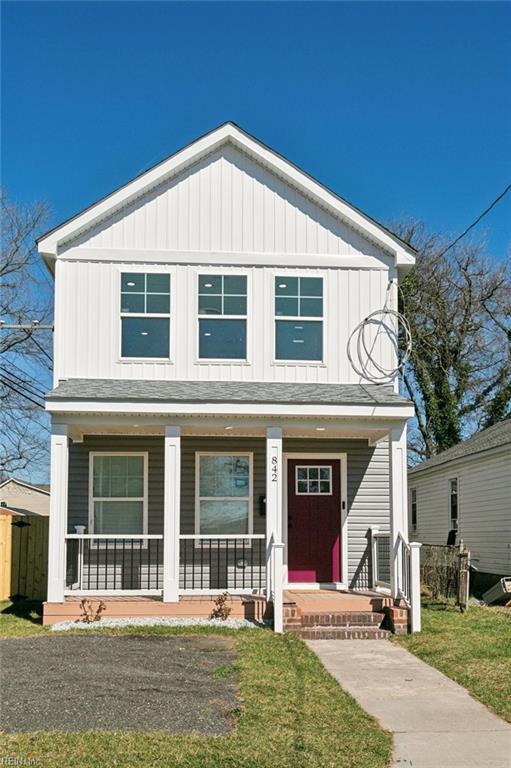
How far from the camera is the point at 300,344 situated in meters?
14.6

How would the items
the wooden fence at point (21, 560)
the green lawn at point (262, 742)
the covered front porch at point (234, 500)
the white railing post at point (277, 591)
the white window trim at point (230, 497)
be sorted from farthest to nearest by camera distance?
1. the wooden fence at point (21, 560)
2. the white window trim at point (230, 497)
3. the covered front porch at point (234, 500)
4. the white railing post at point (277, 591)
5. the green lawn at point (262, 742)

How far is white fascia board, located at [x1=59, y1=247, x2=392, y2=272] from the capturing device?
14359 mm

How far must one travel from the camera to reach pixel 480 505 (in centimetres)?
2078

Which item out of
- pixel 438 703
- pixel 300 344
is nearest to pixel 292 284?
pixel 300 344

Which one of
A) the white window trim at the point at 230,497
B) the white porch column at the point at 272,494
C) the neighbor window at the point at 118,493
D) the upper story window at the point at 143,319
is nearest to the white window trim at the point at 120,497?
the neighbor window at the point at 118,493

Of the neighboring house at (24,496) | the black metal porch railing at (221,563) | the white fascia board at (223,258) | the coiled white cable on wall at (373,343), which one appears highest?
the white fascia board at (223,258)

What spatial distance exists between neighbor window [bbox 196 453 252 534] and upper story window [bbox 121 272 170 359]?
204 cm

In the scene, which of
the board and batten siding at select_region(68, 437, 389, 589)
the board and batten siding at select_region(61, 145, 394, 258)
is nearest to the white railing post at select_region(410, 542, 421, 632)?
the board and batten siding at select_region(68, 437, 389, 589)

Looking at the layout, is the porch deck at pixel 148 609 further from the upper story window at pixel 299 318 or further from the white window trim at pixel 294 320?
the upper story window at pixel 299 318

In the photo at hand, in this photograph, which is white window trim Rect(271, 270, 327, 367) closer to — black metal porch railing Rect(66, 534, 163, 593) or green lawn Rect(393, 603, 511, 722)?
black metal porch railing Rect(66, 534, 163, 593)

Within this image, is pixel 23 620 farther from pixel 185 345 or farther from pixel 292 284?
pixel 292 284

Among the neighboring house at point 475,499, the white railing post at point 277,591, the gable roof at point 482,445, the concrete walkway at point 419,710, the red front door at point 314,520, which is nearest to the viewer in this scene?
the concrete walkway at point 419,710

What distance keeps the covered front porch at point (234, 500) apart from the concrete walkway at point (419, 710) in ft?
8.92

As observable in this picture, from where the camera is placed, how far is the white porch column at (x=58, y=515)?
12633 mm
